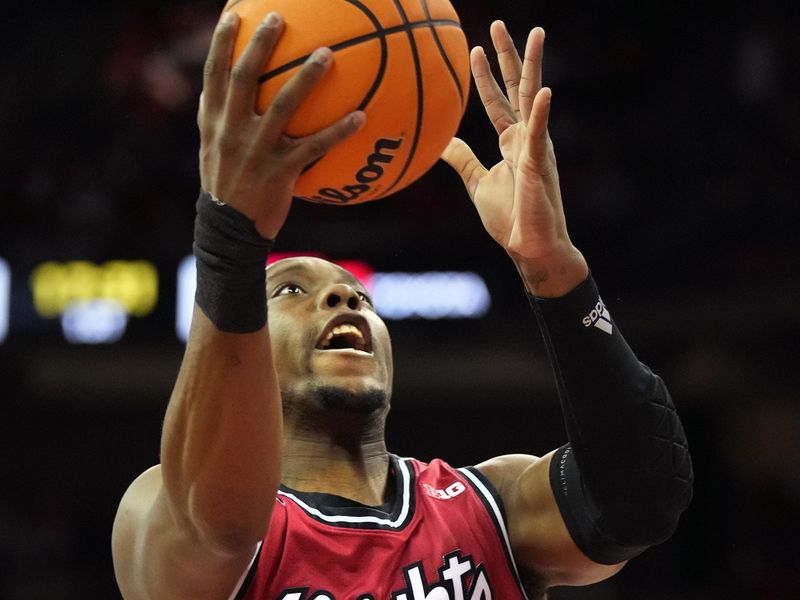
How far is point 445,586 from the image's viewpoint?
2863 mm

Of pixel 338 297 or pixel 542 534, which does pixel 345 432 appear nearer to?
pixel 338 297

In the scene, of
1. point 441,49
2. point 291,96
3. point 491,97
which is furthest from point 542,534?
point 291,96

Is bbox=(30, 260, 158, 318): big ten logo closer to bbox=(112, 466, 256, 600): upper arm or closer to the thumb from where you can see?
the thumb

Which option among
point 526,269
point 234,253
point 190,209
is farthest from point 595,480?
point 190,209

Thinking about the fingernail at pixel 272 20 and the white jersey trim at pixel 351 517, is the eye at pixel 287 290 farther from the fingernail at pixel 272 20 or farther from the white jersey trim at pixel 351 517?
Answer: the fingernail at pixel 272 20

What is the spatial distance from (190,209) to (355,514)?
18.4 feet

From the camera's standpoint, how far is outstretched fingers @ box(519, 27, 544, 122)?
2752mm

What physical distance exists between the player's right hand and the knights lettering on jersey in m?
1.06

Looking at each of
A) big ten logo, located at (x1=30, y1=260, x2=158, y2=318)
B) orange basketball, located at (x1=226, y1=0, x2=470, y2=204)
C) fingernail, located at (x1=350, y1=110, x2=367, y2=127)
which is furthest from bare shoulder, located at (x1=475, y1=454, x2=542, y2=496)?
big ten logo, located at (x1=30, y1=260, x2=158, y2=318)

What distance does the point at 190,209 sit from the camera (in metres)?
8.30

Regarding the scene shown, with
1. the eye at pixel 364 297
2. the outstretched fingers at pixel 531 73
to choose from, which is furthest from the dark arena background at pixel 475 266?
the outstretched fingers at pixel 531 73

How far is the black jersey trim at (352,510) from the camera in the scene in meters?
2.95

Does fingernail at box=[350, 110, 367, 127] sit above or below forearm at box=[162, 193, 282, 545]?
above

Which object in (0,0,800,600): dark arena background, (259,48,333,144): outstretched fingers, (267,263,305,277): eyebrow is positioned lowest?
(0,0,800,600): dark arena background
